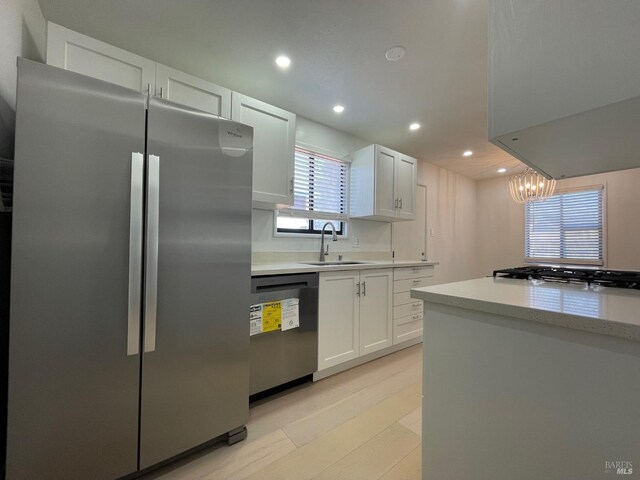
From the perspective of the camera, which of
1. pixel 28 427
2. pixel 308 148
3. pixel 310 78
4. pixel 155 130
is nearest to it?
pixel 28 427

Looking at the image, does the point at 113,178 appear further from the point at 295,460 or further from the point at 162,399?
the point at 295,460

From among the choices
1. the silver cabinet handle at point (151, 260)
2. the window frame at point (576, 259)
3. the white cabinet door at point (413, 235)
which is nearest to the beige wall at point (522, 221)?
the window frame at point (576, 259)

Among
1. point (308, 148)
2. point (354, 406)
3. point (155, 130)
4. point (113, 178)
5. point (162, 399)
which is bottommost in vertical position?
point (354, 406)

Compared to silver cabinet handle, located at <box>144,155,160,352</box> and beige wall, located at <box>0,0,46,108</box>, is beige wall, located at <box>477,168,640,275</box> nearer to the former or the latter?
silver cabinet handle, located at <box>144,155,160,352</box>

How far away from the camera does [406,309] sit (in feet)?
9.43

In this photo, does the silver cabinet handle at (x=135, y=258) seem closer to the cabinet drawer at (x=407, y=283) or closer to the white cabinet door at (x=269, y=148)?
the white cabinet door at (x=269, y=148)

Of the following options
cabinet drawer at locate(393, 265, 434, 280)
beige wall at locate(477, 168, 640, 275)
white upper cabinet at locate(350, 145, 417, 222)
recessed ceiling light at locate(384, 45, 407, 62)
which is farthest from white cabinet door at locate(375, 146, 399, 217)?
beige wall at locate(477, 168, 640, 275)

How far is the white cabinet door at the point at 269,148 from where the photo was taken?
6.63 feet

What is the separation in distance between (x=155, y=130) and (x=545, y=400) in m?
1.75

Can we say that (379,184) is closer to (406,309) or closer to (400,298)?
(400,298)

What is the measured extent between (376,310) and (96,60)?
2.70 metres

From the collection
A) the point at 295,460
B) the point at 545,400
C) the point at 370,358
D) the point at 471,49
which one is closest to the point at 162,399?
the point at 295,460

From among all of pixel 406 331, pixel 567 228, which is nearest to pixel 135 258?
pixel 406 331

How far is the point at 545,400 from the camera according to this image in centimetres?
70
